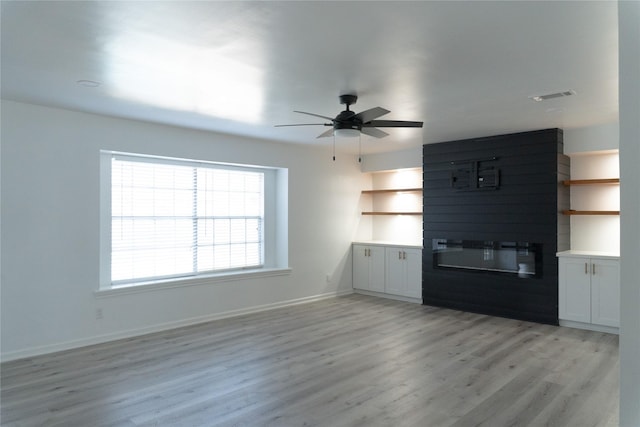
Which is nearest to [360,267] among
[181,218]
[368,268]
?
[368,268]

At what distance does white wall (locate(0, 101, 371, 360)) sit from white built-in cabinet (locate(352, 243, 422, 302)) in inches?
92.9

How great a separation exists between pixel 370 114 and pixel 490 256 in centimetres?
352

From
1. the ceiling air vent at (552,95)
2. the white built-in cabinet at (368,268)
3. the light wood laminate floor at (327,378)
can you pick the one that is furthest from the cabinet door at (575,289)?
the white built-in cabinet at (368,268)

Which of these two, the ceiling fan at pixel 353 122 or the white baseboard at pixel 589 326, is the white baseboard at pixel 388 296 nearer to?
the white baseboard at pixel 589 326

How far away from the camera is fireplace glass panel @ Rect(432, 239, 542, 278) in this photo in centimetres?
568

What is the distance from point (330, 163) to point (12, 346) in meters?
5.05

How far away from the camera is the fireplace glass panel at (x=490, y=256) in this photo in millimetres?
5676

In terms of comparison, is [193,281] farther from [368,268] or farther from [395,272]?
[395,272]

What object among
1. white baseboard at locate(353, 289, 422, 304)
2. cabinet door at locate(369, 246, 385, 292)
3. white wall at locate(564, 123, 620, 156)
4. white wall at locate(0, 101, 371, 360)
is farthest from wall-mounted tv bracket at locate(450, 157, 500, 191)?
white wall at locate(0, 101, 371, 360)

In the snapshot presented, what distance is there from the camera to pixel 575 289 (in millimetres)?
5309

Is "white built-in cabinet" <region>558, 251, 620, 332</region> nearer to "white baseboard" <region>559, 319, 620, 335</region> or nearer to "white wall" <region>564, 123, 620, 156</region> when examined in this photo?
"white baseboard" <region>559, 319, 620, 335</region>

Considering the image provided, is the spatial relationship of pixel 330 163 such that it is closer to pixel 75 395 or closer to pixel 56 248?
pixel 56 248

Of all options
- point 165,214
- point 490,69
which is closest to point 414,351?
point 490,69

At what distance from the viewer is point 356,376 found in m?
3.75
